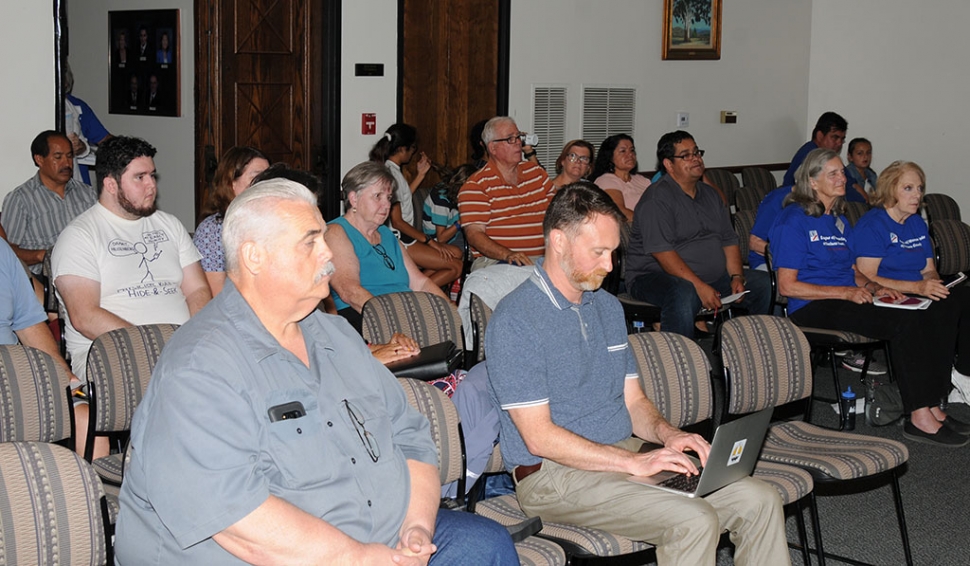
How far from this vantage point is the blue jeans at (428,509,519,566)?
2379mm

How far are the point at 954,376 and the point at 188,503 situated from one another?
A: 4.67 m

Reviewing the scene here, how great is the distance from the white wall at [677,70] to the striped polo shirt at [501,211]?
8.60ft

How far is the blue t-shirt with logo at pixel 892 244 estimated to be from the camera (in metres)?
5.42

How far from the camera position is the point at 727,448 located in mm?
2672

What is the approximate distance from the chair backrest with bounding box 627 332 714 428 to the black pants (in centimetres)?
189

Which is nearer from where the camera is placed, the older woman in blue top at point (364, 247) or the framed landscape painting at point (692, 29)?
the older woman in blue top at point (364, 247)

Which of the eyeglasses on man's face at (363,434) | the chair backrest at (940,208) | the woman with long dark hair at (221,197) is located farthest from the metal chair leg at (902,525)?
the chair backrest at (940,208)

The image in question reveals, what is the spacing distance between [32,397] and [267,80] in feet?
15.4

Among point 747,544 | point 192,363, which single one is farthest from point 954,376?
point 192,363

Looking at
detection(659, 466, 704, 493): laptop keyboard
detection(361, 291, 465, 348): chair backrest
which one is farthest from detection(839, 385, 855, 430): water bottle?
detection(659, 466, 704, 493): laptop keyboard

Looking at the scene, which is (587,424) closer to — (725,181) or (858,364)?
(858,364)

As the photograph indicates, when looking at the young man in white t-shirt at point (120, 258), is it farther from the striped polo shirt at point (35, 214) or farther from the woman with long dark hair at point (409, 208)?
the woman with long dark hair at point (409, 208)

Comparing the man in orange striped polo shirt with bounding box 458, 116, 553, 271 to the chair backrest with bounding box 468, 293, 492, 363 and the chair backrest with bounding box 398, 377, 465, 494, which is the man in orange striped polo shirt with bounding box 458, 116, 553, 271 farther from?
the chair backrest with bounding box 398, 377, 465, 494

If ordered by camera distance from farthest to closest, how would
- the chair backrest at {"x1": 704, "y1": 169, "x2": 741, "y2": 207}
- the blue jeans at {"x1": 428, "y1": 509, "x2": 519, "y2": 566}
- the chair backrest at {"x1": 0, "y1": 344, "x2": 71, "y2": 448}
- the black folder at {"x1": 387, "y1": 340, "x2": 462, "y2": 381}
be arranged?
the chair backrest at {"x1": 704, "y1": 169, "x2": 741, "y2": 207}, the black folder at {"x1": 387, "y1": 340, "x2": 462, "y2": 381}, the chair backrest at {"x1": 0, "y1": 344, "x2": 71, "y2": 448}, the blue jeans at {"x1": 428, "y1": 509, "x2": 519, "y2": 566}
